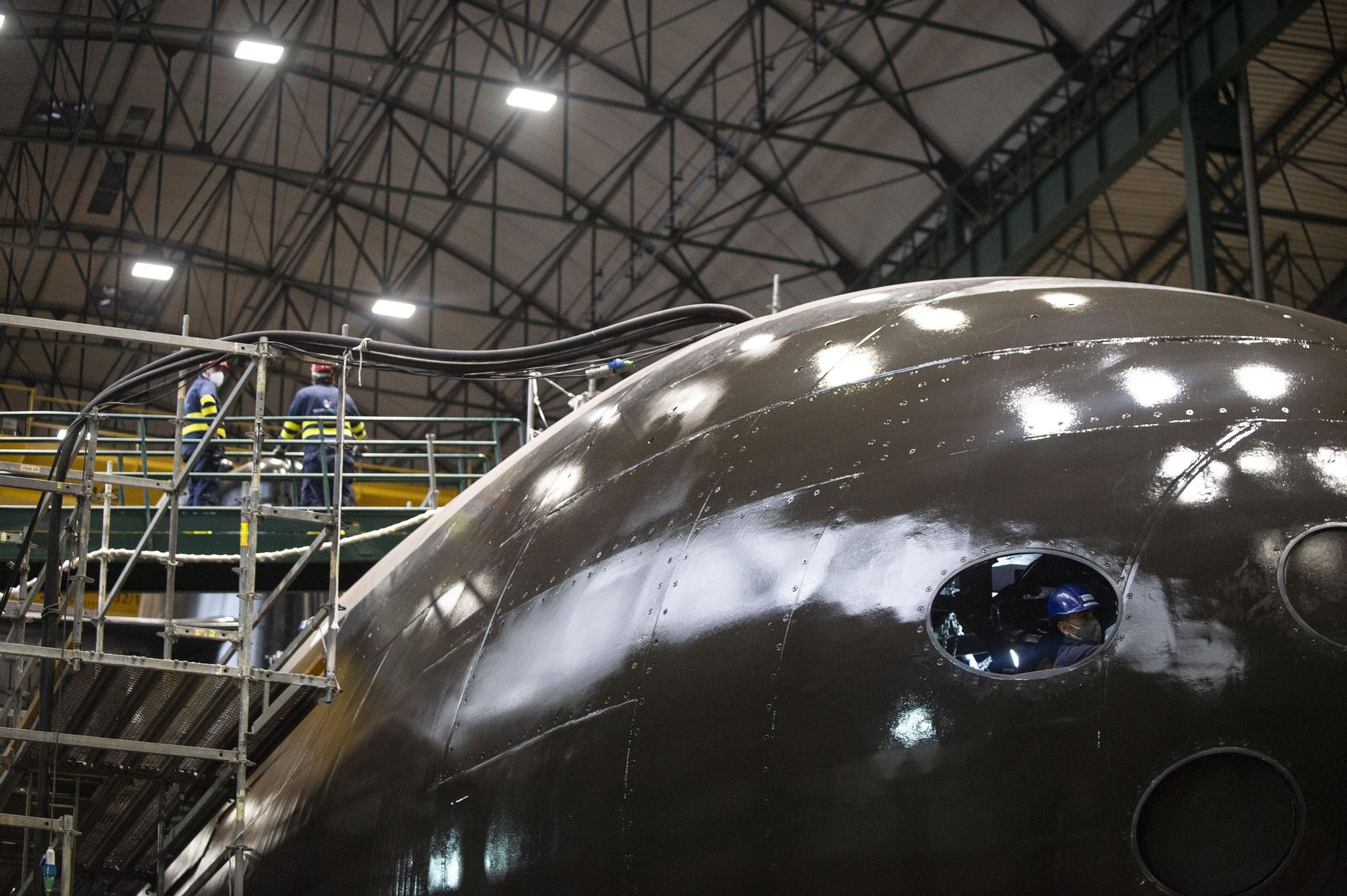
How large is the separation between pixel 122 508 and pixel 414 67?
694 inches

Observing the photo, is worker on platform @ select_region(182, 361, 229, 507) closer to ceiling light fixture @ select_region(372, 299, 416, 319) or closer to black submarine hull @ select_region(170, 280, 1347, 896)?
black submarine hull @ select_region(170, 280, 1347, 896)

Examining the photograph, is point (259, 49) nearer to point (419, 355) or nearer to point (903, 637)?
point (419, 355)

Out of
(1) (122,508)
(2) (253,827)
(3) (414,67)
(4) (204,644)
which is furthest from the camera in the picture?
(3) (414,67)

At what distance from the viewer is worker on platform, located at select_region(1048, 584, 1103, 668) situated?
Result: 16.0 feet

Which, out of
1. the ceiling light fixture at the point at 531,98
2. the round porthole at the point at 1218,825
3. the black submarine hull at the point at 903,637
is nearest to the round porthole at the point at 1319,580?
the black submarine hull at the point at 903,637

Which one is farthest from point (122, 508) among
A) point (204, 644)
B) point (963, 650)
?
point (963, 650)

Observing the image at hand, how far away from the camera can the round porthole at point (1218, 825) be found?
4543 millimetres

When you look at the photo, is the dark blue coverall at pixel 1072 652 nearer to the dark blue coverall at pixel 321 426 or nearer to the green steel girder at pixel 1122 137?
the dark blue coverall at pixel 321 426

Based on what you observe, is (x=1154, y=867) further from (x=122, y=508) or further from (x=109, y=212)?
(x=109, y=212)

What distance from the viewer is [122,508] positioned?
18.5m

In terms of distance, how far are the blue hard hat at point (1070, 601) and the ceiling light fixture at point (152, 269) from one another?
3806 cm

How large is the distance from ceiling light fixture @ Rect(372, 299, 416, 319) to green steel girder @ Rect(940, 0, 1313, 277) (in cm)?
1546

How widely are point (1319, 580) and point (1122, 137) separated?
2566cm

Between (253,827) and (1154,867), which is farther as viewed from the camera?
(253,827)
